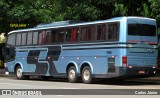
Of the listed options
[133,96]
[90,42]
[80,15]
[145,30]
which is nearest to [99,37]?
[90,42]

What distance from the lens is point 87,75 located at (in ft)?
87.5

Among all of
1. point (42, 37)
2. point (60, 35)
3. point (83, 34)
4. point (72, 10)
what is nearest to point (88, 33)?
point (83, 34)

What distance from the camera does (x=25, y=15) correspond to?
36.1 m

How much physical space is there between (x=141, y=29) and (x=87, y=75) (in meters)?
4.15

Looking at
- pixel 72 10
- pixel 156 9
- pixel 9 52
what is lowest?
pixel 9 52

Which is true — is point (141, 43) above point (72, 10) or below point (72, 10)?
below

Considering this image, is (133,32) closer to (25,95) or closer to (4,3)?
Result: (25,95)

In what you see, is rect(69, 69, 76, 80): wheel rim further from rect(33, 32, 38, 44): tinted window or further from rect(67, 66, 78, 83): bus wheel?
rect(33, 32, 38, 44): tinted window

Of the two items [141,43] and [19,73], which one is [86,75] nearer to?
[141,43]

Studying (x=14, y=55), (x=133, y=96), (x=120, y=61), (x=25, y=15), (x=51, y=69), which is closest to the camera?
(x=133, y=96)

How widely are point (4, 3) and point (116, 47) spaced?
48.3 feet

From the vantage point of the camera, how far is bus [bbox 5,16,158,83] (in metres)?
24.4

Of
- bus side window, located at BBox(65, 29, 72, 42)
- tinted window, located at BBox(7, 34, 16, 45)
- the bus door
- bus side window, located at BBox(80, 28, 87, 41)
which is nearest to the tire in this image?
tinted window, located at BBox(7, 34, 16, 45)

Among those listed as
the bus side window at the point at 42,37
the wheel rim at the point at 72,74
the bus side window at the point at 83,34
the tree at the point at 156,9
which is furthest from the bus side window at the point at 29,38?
the tree at the point at 156,9
